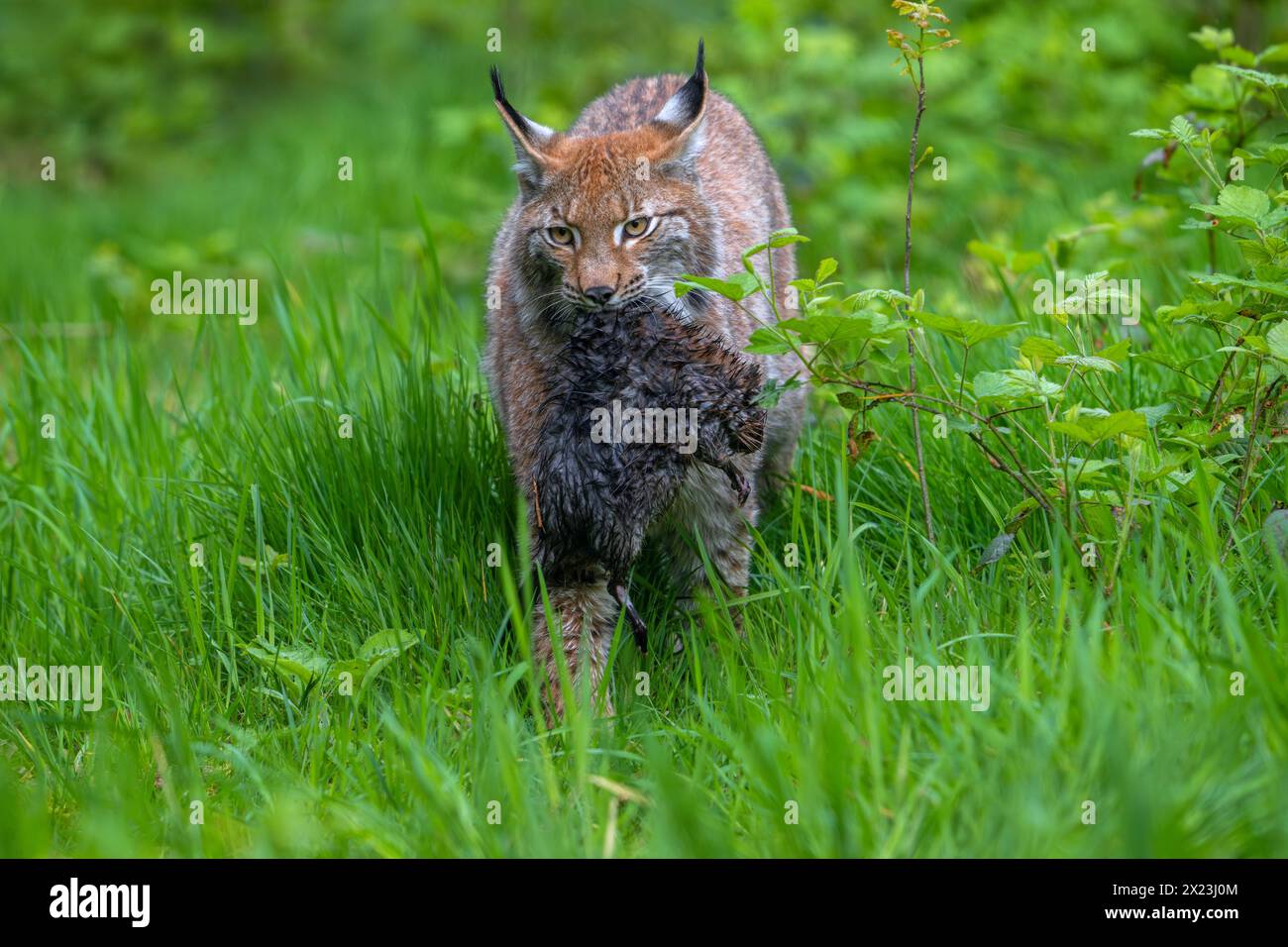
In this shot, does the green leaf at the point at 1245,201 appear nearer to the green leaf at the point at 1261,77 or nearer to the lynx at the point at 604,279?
the green leaf at the point at 1261,77

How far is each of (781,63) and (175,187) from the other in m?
5.52

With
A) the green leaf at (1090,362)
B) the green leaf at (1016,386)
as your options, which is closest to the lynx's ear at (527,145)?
the green leaf at (1016,386)

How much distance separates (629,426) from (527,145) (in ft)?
3.60

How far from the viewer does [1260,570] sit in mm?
3240

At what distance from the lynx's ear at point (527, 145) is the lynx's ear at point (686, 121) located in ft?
1.19

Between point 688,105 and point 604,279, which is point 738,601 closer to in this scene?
point 604,279

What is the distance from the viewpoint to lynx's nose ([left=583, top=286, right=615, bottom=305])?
3.67 meters

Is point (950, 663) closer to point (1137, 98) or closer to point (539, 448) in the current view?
point (539, 448)

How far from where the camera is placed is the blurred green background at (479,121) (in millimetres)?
8086

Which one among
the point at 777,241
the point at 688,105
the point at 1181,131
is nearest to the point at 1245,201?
the point at 1181,131

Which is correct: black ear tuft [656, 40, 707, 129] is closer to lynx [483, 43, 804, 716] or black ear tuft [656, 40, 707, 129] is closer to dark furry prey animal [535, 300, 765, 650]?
lynx [483, 43, 804, 716]

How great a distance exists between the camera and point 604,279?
145 inches

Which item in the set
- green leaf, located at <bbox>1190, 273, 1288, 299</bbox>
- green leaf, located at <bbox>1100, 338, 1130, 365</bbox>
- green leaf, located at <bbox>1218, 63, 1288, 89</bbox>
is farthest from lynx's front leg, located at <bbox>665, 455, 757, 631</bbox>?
green leaf, located at <bbox>1218, 63, 1288, 89</bbox>
